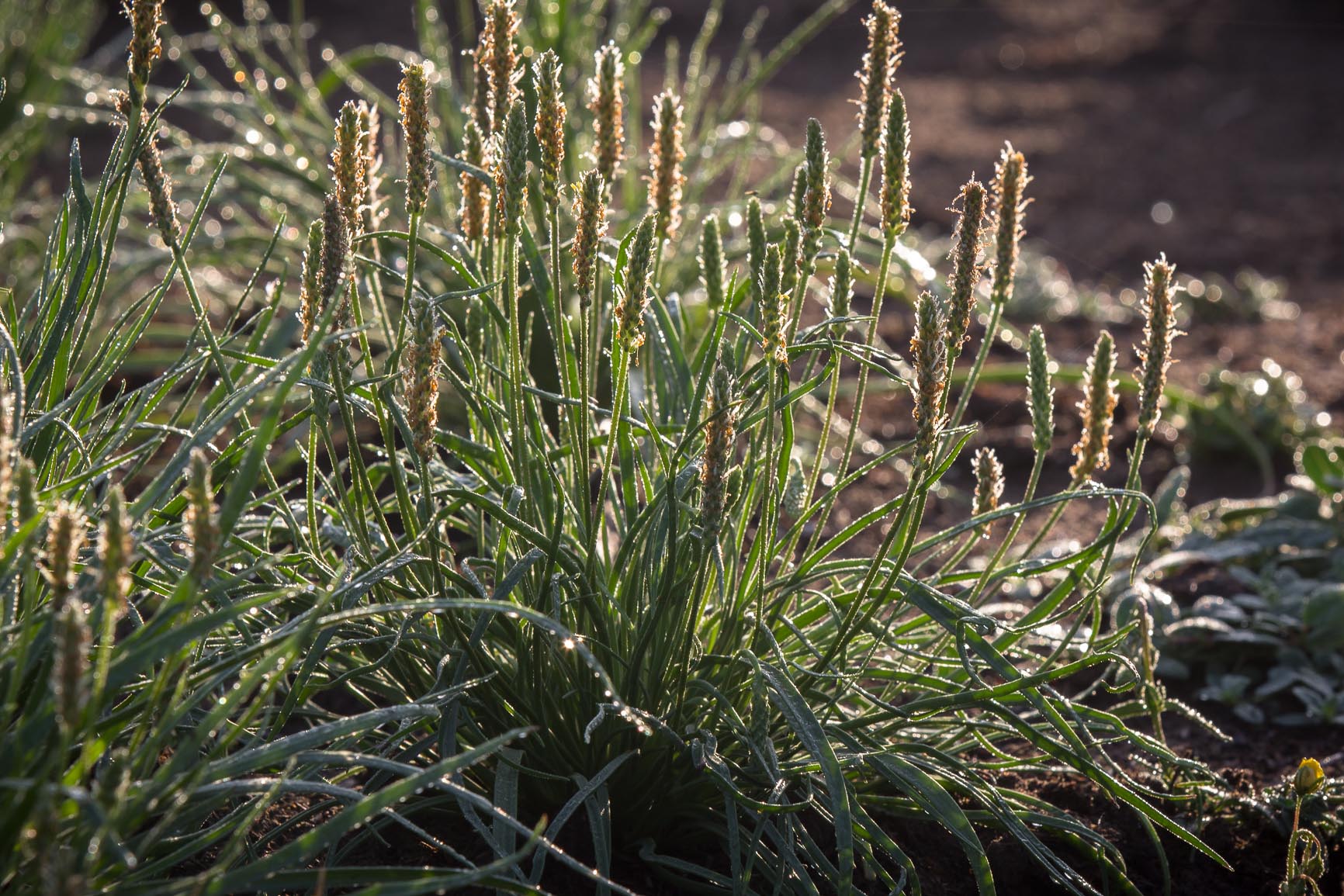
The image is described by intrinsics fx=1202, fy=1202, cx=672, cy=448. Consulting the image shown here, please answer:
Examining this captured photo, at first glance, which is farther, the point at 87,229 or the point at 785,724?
the point at 785,724

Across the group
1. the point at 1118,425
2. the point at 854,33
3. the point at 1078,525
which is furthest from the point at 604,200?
the point at 854,33

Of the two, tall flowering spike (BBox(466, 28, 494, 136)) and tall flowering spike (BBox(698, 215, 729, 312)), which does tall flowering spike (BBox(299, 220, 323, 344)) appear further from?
tall flowering spike (BBox(698, 215, 729, 312))

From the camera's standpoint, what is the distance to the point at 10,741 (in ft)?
3.27

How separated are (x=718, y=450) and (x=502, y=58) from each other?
19.3 inches

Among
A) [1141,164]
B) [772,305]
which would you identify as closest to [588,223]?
[772,305]

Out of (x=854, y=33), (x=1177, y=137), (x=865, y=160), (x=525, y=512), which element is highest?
(x=854, y=33)

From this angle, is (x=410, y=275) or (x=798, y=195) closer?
(x=410, y=275)

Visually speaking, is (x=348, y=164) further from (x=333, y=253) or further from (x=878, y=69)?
(x=878, y=69)

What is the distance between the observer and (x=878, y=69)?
1.30 metres

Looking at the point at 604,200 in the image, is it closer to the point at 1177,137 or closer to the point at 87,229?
the point at 87,229

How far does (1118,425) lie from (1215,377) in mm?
273

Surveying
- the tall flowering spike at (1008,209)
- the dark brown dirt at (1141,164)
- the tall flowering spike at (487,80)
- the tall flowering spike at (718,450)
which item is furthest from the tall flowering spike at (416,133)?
the dark brown dirt at (1141,164)

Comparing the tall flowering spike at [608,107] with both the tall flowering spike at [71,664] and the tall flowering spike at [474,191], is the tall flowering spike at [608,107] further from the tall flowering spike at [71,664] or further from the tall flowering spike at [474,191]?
the tall flowering spike at [71,664]

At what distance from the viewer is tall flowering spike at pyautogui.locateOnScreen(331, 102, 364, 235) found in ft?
3.63
